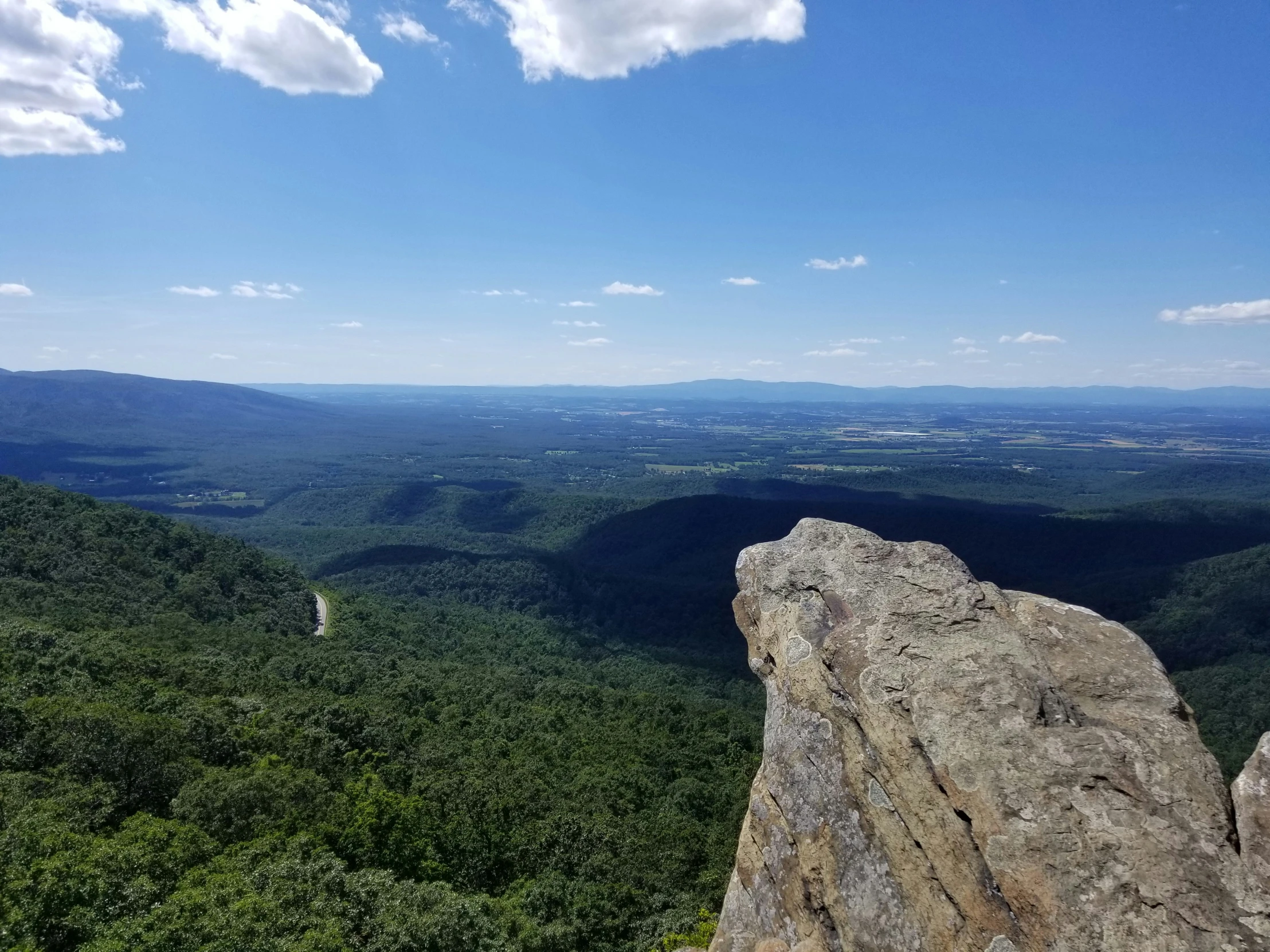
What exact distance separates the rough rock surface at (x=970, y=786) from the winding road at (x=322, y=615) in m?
75.2

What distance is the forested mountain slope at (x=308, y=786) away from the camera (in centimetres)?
1888

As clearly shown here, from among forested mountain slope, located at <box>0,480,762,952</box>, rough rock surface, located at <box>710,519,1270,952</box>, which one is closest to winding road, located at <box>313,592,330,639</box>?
forested mountain slope, located at <box>0,480,762,952</box>

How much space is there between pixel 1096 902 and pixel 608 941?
74.8 feet

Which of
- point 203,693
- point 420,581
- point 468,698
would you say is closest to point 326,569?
point 420,581

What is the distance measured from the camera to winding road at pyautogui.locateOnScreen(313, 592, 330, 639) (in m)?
82.9

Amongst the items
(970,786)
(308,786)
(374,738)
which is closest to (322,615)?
(374,738)

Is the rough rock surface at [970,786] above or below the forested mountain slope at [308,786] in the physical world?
above

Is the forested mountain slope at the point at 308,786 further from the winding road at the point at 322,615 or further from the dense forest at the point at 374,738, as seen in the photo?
the winding road at the point at 322,615

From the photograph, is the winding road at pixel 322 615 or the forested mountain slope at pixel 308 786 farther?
the winding road at pixel 322 615

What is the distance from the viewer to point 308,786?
30.0m

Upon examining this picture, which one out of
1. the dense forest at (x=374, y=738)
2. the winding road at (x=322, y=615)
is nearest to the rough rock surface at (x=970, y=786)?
the dense forest at (x=374, y=738)

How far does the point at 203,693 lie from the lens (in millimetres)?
44281

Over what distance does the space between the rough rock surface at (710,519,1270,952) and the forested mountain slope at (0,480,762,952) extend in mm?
12530

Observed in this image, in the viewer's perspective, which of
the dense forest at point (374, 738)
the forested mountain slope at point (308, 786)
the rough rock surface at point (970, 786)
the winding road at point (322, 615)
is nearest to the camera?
the rough rock surface at point (970, 786)
